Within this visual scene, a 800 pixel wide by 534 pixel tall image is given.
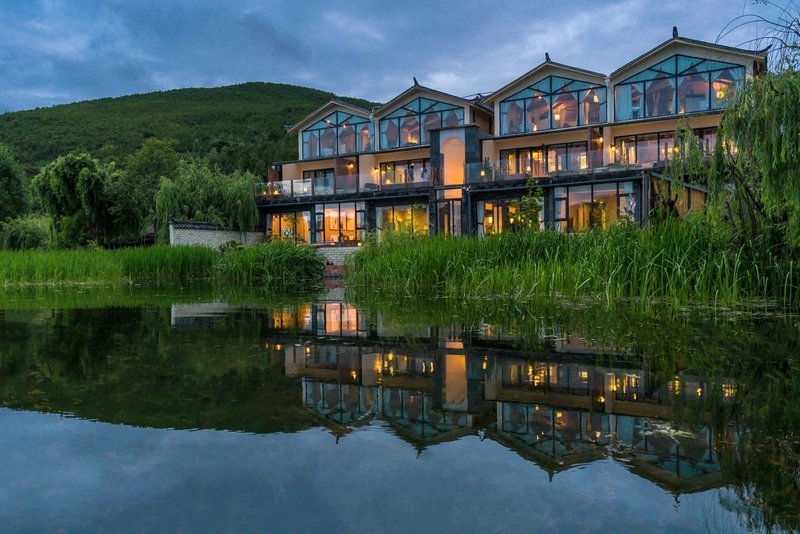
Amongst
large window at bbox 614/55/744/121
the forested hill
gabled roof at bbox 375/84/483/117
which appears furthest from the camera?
the forested hill

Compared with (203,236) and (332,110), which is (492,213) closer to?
Answer: (332,110)

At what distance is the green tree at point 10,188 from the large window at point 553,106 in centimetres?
2832

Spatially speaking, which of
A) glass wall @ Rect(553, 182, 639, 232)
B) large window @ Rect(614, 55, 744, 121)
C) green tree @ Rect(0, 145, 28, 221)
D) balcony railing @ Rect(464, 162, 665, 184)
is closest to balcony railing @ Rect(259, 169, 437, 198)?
balcony railing @ Rect(464, 162, 665, 184)

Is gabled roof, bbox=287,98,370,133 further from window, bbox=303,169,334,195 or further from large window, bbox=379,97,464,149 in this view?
window, bbox=303,169,334,195

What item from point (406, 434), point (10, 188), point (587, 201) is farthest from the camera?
point (10, 188)

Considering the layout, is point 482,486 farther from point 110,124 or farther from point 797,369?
point 110,124

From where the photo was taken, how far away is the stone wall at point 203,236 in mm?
25391

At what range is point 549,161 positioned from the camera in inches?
970

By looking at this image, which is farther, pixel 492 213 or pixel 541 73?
pixel 541 73

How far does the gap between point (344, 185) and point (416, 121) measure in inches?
210

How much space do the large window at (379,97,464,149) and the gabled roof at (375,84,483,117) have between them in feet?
0.92

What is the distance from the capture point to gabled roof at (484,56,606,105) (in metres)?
26.8

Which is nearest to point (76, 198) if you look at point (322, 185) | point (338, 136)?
point (322, 185)

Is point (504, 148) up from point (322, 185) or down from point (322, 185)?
up
